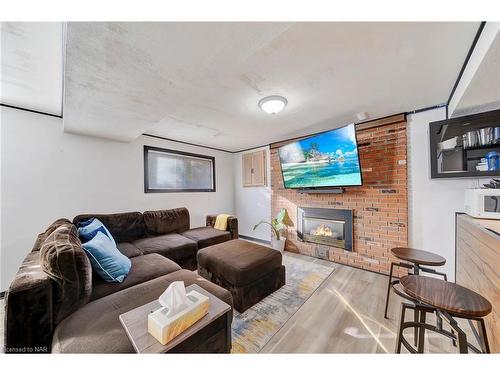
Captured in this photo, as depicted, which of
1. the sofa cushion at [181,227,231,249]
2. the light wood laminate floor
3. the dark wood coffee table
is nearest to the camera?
the dark wood coffee table

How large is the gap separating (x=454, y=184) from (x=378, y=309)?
6.03ft

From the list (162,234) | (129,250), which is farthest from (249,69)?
(162,234)

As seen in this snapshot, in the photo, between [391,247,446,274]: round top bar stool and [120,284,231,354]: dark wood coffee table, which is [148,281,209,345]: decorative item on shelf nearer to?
[120,284,231,354]: dark wood coffee table

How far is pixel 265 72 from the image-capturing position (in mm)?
1665

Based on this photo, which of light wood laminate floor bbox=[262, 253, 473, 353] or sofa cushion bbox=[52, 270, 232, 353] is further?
light wood laminate floor bbox=[262, 253, 473, 353]

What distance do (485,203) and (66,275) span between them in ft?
11.3

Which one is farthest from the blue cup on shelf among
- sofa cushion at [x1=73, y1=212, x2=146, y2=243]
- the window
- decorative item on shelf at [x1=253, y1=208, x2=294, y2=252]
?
sofa cushion at [x1=73, y1=212, x2=146, y2=243]

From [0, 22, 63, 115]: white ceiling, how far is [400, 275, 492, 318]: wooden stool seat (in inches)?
112

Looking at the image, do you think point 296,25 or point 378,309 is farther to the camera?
point 378,309

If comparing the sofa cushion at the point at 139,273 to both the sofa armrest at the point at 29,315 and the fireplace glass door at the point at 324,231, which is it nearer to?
the sofa armrest at the point at 29,315

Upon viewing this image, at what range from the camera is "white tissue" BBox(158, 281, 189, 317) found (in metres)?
0.92
